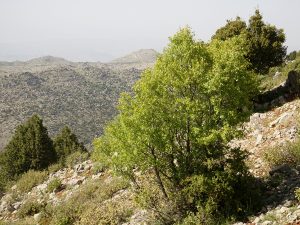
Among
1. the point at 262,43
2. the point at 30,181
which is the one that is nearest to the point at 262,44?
the point at 262,43

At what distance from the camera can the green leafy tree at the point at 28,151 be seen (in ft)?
146

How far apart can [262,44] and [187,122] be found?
21.0 m

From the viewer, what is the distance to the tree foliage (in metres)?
34.0

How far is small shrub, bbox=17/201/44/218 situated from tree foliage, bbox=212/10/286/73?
19.5 meters

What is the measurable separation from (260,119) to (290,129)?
365cm

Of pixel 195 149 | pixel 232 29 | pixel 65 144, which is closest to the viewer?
pixel 195 149

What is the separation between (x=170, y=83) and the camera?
52.5 feet

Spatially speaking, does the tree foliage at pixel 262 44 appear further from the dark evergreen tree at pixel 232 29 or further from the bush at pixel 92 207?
the bush at pixel 92 207

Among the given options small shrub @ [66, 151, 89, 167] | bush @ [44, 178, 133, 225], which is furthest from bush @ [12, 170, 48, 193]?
bush @ [44, 178, 133, 225]

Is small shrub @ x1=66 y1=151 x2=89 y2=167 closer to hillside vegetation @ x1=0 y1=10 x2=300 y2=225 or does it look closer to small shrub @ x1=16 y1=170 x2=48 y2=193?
small shrub @ x1=16 y1=170 x2=48 y2=193

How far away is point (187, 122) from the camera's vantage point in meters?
15.6

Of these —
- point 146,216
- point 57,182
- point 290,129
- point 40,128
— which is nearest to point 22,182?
point 57,182

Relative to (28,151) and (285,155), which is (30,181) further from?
(285,155)

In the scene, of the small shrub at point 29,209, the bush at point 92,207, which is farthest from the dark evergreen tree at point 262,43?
the small shrub at point 29,209
